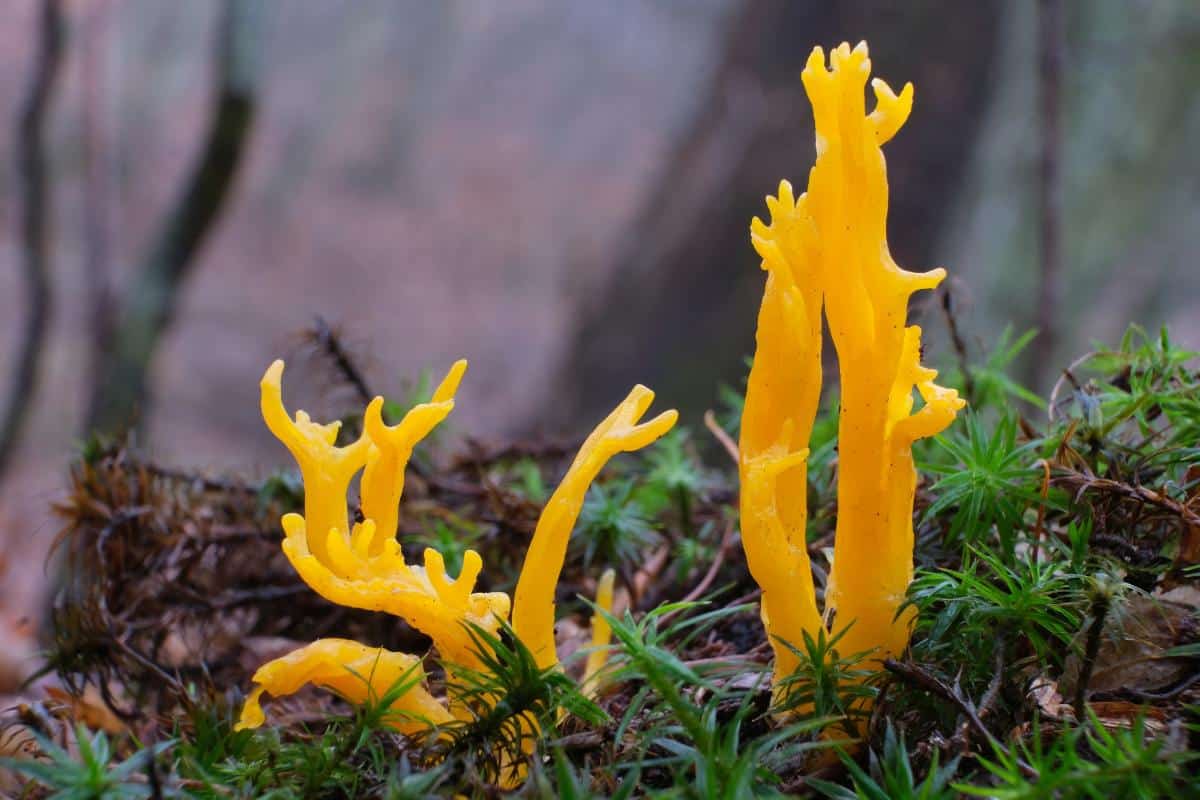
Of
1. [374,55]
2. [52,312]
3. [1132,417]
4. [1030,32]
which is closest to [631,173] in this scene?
[374,55]

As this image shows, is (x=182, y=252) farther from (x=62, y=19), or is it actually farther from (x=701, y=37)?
(x=701, y=37)

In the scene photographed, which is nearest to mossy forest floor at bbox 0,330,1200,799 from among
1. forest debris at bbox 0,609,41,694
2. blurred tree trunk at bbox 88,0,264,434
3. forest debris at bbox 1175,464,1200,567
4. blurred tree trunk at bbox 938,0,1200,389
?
forest debris at bbox 1175,464,1200,567

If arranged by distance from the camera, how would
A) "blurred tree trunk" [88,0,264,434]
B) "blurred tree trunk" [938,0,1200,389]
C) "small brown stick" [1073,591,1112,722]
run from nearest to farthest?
"small brown stick" [1073,591,1112,722], "blurred tree trunk" [88,0,264,434], "blurred tree trunk" [938,0,1200,389]

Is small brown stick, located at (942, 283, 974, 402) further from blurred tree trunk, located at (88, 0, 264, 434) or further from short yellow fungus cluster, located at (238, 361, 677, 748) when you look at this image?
blurred tree trunk, located at (88, 0, 264, 434)

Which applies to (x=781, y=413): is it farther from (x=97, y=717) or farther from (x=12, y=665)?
(x=12, y=665)

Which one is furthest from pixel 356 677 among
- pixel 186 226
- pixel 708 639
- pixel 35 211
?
pixel 35 211

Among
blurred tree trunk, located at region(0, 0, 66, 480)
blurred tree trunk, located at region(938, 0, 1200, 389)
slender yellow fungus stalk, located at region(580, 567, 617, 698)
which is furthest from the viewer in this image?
blurred tree trunk, located at region(938, 0, 1200, 389)
